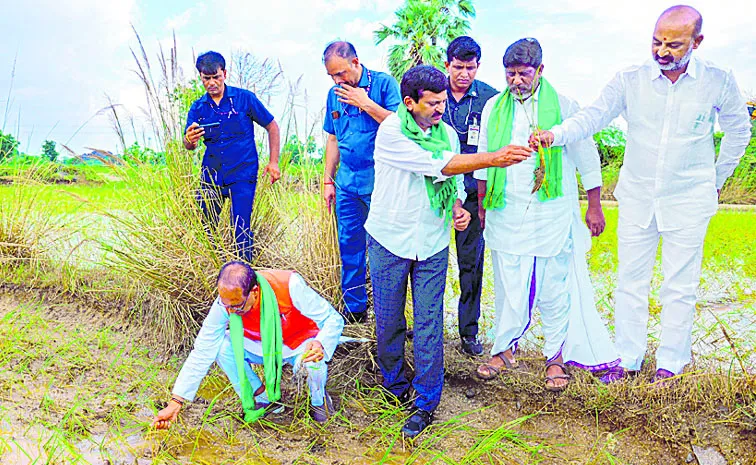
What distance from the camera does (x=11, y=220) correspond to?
4910mm

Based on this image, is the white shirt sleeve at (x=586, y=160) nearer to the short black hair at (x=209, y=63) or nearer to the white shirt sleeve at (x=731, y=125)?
the white shirt sleeve at (x=731, y=125)

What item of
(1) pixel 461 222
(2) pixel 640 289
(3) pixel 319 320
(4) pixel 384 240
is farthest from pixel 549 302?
(3) pixel 319 320

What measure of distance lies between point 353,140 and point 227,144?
1016mm

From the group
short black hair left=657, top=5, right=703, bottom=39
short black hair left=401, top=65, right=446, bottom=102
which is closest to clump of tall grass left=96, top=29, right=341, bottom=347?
short black hair left=401, top=65, right=446, bottom=102

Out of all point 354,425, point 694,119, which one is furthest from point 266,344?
point 694,119

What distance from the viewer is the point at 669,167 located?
2908 millimetres

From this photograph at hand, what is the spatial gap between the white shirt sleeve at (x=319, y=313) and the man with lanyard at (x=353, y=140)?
69 centimetres

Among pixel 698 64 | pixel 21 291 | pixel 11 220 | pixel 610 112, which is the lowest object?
pixel 21 291

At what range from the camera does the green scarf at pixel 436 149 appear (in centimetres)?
256

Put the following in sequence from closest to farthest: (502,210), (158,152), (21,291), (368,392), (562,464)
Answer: (562,464) → (502,210) → (368,392) → (158,152) → (21,291)

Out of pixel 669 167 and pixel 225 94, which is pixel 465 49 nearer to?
pixel 669 167

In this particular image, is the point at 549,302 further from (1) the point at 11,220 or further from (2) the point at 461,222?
(1) the point at 11,220

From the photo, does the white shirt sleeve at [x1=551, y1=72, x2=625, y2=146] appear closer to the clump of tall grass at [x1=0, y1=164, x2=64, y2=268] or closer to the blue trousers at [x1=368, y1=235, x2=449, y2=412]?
the blue trousers at [x1=368, y1=235, x2=449, y2=412]

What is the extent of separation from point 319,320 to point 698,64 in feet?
6.89
